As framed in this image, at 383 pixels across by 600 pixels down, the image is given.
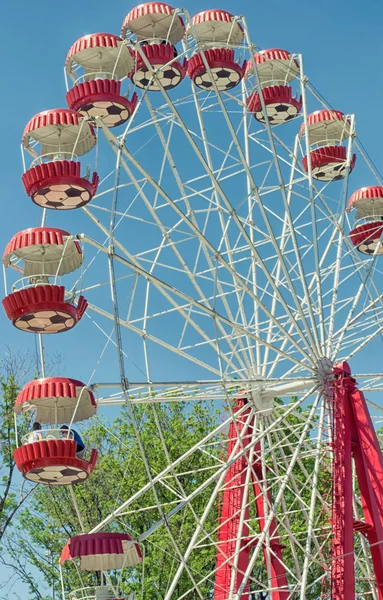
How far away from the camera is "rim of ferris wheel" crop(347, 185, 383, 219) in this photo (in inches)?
1083

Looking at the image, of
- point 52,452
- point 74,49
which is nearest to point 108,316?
point 52,452

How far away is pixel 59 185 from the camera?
20.7m

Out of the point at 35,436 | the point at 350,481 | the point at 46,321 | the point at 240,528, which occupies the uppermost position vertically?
the point at 46,321

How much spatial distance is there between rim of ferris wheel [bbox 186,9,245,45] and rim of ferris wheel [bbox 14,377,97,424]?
370 inches

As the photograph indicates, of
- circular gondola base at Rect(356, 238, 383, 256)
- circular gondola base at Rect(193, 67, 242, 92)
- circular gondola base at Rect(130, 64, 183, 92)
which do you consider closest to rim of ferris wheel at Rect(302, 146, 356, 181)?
circular gondola base at Rect(356, 238, 383, 256)

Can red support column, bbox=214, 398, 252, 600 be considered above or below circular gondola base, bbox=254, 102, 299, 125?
below

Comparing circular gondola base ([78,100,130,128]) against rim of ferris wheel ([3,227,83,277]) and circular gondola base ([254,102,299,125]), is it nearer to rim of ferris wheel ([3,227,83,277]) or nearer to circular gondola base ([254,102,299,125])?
rim of ferris wheel ([3,227,83,277])

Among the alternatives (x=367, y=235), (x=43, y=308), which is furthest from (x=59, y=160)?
(x=367, y=235)

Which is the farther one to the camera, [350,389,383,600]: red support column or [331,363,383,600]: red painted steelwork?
[350,389,383,600]: red support column

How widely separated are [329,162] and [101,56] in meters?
8.13

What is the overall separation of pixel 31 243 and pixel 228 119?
4.83 m

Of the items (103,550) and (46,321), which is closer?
(103,550)

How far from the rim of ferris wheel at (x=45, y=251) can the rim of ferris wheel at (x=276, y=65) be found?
7821 millimetres

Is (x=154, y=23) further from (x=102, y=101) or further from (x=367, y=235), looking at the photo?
Result: (x=367, y=235)
